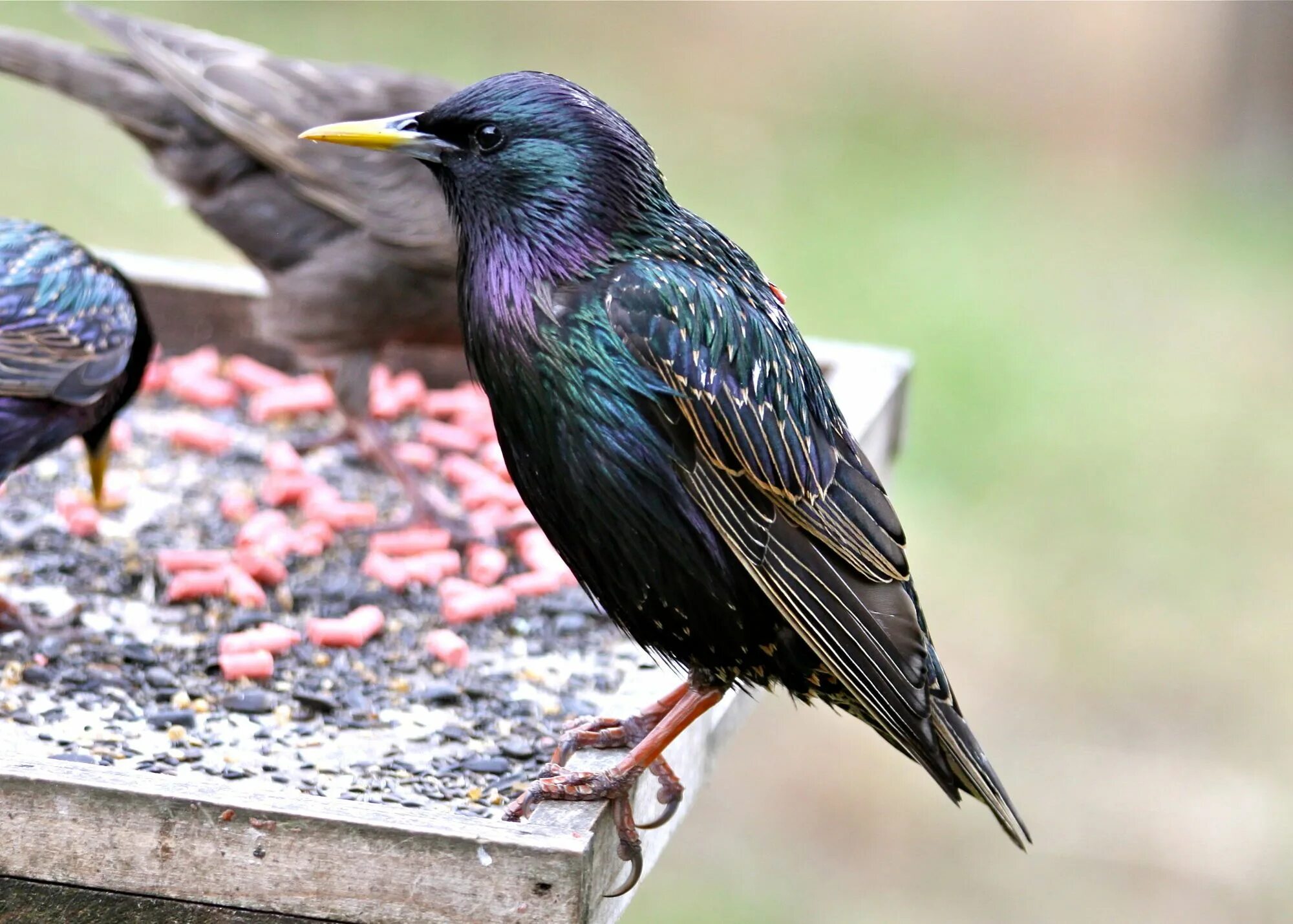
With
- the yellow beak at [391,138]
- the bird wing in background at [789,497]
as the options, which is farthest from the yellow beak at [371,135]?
the bird wing in background at [789,497]

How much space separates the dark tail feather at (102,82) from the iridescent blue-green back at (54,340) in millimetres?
1197

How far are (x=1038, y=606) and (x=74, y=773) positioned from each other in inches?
188

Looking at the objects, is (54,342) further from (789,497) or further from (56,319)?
(789,497)

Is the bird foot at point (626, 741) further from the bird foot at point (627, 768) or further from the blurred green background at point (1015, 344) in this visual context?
the blurred green background at point (1015, 344)

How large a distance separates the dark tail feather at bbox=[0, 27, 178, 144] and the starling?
1180mm

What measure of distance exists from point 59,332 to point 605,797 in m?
1.63

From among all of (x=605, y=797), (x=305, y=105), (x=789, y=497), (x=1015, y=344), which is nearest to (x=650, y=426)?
(x=789, y=497)

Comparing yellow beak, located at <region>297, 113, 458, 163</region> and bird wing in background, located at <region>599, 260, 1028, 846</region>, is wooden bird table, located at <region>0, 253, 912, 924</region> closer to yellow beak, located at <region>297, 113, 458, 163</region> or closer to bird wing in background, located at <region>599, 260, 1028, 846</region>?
bird wing in background, located at <region>599, 260, 1028, 846</region>

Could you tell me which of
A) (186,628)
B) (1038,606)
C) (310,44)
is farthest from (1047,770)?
(310,44)

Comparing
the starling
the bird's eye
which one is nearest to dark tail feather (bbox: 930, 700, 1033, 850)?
the bird's eye

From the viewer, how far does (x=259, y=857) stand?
2428 mm

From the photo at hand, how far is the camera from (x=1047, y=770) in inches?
237

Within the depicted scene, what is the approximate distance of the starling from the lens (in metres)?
3.48

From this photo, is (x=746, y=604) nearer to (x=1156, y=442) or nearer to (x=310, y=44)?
(x=1156, y=442)
